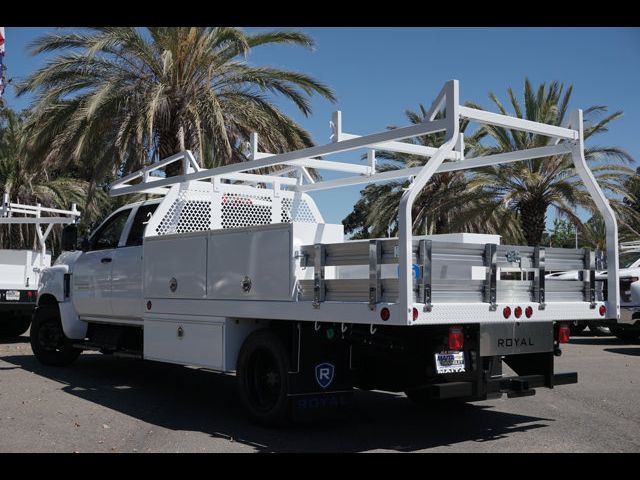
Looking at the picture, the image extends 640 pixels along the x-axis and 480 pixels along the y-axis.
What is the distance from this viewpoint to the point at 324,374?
21.7 ft

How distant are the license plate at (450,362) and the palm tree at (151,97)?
9.66 metres

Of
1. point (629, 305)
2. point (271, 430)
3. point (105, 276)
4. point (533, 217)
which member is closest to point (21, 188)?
point (533, 217)

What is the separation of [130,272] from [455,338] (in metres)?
4.53

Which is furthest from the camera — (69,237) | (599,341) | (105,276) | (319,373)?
(599,341)

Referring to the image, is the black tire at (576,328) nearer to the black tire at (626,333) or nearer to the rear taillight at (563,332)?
the black tire at (626,333)

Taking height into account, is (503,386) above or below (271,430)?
above

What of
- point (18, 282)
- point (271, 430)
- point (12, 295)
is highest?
point (18, 282)

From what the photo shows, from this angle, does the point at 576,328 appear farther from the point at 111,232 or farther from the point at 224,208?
the point at 111,232

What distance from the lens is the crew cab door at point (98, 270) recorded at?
9539 mm

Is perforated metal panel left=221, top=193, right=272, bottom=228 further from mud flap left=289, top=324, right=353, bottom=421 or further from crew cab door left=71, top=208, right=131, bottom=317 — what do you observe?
mud flap left=289, top=324, right=353, bottom=421

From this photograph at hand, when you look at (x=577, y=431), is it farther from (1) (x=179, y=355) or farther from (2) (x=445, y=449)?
(1) (x=179, y=355)

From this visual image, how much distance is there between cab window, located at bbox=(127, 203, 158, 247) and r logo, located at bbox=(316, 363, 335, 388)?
3.36 meters

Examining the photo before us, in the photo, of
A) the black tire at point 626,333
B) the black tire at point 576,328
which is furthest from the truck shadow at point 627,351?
the black tire at point 576,328
